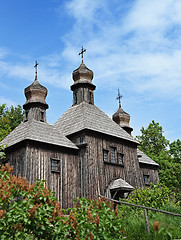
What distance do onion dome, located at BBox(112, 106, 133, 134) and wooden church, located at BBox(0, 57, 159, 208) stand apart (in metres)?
6.59

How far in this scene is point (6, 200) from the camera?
20.1 ft

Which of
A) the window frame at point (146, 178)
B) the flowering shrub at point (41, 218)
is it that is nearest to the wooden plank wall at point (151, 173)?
the window frame at point (146, 178)

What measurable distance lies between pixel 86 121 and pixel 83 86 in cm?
490

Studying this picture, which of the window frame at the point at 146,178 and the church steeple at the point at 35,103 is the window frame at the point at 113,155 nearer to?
the church steeple at the point at 35,103

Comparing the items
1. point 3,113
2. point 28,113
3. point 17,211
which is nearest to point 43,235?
point 17,211

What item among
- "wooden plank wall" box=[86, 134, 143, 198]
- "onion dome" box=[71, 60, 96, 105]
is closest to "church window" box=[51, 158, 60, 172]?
"wooden plank wall" box=[86, 134, 143, 198]

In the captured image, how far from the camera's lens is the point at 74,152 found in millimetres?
17422

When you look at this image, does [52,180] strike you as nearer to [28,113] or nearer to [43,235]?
[28,113]

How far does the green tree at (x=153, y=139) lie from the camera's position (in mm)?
41938

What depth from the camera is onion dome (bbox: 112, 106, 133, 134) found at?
90.5ft

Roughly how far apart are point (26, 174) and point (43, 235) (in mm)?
8985

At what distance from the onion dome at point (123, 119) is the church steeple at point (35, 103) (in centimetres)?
953

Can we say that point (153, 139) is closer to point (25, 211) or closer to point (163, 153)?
point (163, 153)

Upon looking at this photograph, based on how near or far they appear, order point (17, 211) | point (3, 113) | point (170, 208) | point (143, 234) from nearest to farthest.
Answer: point (17, 211) → point (143, 234) → point (170, 208) → point (3, 113)
